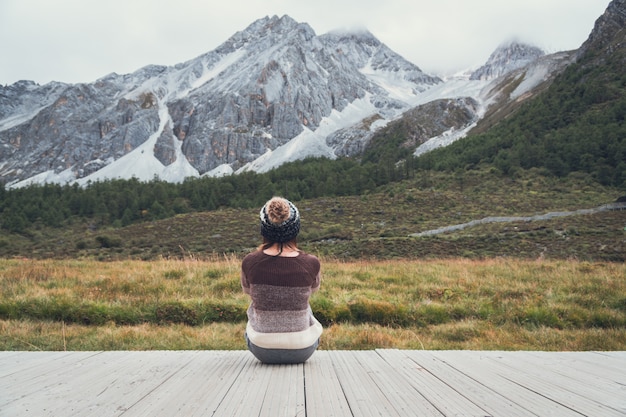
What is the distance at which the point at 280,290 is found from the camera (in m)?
4.11

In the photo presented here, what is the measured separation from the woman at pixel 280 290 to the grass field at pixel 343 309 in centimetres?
226

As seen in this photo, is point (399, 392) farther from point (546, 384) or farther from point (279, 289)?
point (279, 289)

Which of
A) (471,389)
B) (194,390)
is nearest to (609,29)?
(471,389)

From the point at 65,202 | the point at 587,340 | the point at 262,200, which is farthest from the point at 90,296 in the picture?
the point at 65,202

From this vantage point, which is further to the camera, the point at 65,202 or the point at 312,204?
the point at 65,202

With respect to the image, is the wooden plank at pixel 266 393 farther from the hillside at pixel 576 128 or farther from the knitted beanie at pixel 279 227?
the hillside at pixel 576 128

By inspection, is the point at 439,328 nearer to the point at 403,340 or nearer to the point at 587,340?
the point at 403,340

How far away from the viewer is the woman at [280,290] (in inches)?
160

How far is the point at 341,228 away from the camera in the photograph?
54500 mm

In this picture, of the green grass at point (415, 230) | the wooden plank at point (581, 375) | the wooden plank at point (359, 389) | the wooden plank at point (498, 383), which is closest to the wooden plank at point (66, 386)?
the wooden plank at point (359, 389)

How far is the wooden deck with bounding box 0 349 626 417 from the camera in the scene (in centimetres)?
275

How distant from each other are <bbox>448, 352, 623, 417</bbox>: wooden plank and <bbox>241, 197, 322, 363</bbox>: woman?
1.92m

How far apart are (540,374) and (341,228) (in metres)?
50.9

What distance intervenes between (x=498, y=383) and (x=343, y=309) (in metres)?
5.47
